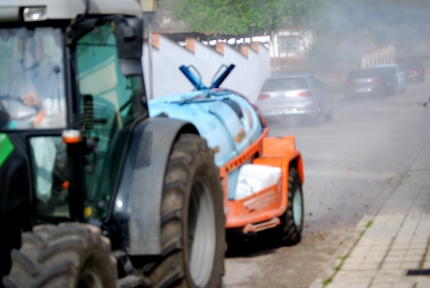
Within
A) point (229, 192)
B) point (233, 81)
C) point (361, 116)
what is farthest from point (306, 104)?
point (229, 192)

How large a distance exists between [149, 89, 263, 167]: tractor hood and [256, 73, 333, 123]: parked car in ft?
45.6

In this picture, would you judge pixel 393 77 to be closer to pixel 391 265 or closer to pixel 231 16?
pixel 231 16

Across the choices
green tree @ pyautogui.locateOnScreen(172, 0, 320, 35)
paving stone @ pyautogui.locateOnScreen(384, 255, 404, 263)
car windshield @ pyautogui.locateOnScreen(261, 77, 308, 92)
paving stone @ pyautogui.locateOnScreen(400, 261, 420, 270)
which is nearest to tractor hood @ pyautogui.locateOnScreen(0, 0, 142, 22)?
paving stone @ pyautogui.locateOnScreen(400, 261, 420, 270)

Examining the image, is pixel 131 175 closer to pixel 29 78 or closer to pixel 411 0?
pixel 29 78

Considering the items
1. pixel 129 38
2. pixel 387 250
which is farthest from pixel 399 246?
pixel 129 38

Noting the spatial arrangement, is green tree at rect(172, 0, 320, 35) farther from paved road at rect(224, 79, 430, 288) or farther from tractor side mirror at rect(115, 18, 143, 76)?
tractor side mirror at rect(115, 18, 143, 76)

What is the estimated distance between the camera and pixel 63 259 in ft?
11.8

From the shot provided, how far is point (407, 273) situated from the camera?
6082mm

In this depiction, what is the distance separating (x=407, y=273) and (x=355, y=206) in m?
3.51

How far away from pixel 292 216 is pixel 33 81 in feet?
13.0

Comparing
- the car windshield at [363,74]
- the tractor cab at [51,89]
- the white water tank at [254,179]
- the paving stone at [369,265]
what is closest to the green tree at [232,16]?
the car windshield at [363,74]

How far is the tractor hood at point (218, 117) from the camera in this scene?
23.3 ft

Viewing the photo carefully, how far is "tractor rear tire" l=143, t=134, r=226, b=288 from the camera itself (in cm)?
446

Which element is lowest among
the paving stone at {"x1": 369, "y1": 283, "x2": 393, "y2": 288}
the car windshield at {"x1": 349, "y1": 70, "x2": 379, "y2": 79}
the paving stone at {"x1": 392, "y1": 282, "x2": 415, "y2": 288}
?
the car windshield at {"x1": 349, "y1": 70, "x2": 379, "y2": 79}
